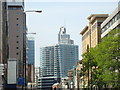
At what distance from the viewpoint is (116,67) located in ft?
148

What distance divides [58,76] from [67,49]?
18.4 metres

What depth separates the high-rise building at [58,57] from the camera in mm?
174750

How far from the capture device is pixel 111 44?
45.9 meters

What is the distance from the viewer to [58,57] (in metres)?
186

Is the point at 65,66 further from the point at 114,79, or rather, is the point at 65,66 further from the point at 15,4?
the point at 114,79

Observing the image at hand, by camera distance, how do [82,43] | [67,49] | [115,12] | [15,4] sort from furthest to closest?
[67,49]
[82,43]
[15,4]
[115,12]

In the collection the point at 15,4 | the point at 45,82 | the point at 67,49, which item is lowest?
the point at 45,82

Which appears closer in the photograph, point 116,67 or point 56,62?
point 116,67

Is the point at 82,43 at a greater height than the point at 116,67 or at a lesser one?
greater

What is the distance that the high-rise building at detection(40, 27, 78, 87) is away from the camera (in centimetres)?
17475

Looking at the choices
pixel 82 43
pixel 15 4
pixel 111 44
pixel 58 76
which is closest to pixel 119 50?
pixel 111 44

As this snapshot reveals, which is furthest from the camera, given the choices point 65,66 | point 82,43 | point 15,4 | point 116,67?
point 65,66

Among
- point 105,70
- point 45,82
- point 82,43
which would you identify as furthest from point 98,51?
point 45,82

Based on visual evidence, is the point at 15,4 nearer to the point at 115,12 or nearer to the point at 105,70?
the point at 115,12
